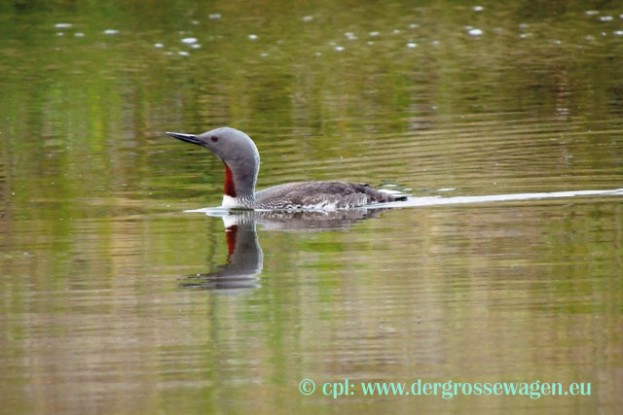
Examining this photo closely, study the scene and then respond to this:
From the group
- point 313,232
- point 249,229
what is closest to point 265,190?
point 249,229

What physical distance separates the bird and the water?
0.20m

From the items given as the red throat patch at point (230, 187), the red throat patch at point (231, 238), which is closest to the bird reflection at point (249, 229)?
the red throat patch at point (231, 238)

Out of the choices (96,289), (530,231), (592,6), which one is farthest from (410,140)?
(592,6)

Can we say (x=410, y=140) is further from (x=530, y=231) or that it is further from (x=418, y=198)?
(x=530, y=231)

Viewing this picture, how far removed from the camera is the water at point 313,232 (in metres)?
7.96

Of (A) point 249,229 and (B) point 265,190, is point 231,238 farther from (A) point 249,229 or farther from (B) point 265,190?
(B) point 265,190

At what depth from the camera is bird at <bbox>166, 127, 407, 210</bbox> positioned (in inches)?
509

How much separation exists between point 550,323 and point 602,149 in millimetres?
6545

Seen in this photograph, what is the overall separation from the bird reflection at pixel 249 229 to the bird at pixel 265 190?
6cm

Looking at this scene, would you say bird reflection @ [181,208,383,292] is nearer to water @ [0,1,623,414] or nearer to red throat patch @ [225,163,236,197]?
water @ [0,1,623,414]

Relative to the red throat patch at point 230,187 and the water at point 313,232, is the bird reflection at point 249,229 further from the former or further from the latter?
the red throat patch at point 230,187

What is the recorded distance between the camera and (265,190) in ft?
43.9

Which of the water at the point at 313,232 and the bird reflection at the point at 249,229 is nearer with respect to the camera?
the water at the point at 313,232

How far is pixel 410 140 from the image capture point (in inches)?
645
